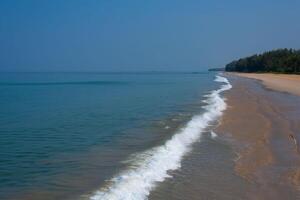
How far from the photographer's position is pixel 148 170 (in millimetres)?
10023

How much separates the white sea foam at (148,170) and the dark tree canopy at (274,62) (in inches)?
3460

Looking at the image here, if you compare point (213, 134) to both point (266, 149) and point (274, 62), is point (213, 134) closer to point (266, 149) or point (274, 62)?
point (266, 149)

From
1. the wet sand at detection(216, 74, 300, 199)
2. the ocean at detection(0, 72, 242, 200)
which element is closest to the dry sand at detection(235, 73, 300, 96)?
the wet sand at detection(216, 74, 300, 199)

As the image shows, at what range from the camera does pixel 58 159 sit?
448 inches

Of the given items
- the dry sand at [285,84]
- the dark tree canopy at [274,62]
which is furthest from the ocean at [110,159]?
the dark tree canopy at [274,62]

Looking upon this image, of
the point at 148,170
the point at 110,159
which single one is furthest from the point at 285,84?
the point at 148,170

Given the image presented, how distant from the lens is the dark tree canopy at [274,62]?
9985 centimetres

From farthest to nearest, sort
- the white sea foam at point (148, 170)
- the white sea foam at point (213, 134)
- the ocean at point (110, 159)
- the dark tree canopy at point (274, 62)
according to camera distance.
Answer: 1. the dark tree canopy at point (274, 62)
2. the white sea foam at point (213, 134)
3. the ocean at point (110, 159)
4. the white sea foam at point (148, 170)

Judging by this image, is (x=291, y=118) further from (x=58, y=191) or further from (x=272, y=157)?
(x=58, y=191)

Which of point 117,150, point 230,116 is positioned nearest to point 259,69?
point 230,116

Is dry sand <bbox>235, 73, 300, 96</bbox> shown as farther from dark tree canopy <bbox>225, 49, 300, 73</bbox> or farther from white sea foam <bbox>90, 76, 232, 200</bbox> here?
dark tree canopy <bbox>225, 49, 300, 73</bbox>

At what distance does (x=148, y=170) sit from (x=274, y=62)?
11616cm

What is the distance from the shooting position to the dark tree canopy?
328ft

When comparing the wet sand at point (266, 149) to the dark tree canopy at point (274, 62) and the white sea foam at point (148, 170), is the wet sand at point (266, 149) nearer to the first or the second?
the white sea foam at point (148, 170)
